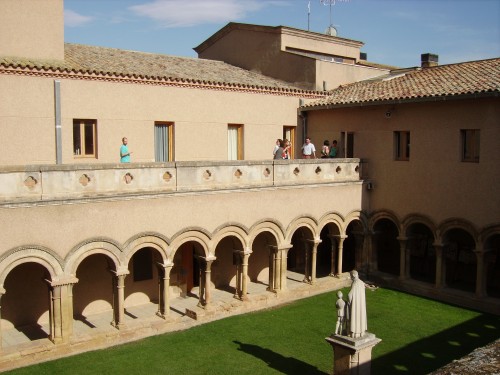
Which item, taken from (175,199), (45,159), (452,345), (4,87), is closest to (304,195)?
(175,199)

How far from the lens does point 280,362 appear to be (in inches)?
552

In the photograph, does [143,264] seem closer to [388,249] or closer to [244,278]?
[244,278]

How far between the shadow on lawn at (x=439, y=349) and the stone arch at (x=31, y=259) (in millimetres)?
8090

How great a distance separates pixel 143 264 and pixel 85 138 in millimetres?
4526

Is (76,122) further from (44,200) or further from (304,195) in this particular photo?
(304,195)

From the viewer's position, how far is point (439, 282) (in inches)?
755

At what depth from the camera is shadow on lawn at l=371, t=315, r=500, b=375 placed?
543 inches

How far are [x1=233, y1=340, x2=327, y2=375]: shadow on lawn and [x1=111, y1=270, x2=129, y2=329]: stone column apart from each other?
129 inches

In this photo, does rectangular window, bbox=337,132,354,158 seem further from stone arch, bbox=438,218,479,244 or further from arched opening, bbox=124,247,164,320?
arched opening, bbox=124,247,164,320

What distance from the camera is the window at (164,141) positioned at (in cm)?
1912

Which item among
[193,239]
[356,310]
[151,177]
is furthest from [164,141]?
[356,310]

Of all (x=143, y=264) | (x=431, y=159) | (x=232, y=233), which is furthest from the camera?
(x=431, y=159)

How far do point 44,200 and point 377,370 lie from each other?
29.4 feet

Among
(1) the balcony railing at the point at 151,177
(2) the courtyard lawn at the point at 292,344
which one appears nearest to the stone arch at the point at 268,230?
(1) the balcony railing at the point at 151,177
